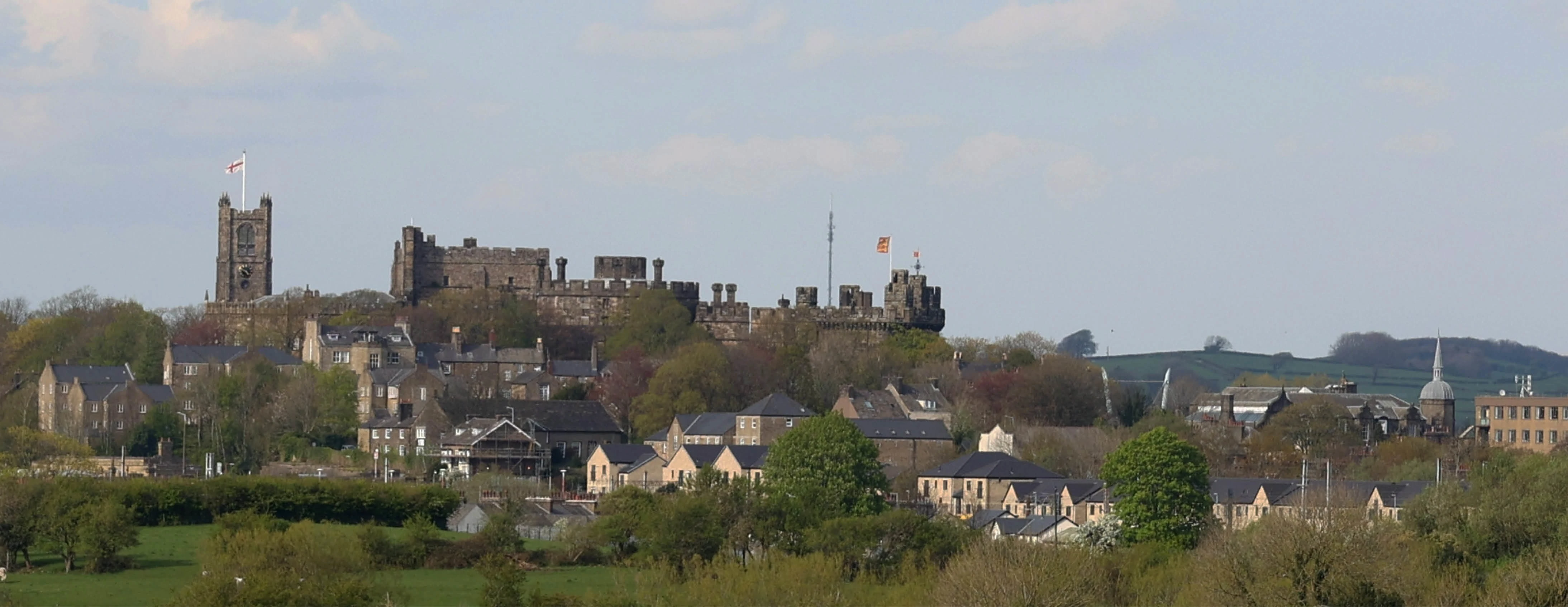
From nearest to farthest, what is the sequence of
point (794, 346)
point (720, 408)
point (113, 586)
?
1. point (113, 586)
2. point (720, 408)
3. point (794, 346)

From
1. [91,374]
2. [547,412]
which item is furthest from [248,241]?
[547,412]

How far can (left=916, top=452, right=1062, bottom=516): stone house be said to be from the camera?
8219cm

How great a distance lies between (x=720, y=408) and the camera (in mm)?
98812

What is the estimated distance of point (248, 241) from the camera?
11869 cm

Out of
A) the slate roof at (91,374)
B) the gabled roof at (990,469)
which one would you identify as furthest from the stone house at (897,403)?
the slate roof at (91,374)

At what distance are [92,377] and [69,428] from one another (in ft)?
17.6

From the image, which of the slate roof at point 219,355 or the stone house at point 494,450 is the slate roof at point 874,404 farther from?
the slate roof at point 219,355

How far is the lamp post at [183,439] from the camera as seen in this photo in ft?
301

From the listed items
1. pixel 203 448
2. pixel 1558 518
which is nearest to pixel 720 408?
pixel 203 448

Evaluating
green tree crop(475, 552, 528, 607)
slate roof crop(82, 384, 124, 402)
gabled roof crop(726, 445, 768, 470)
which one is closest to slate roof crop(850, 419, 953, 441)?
gabled roof crop(726, 445, 768, 470)

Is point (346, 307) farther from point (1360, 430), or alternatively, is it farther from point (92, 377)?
point (1360, 430)

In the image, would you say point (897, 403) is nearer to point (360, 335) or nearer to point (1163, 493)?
point (360, 335)

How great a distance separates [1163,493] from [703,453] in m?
23.2

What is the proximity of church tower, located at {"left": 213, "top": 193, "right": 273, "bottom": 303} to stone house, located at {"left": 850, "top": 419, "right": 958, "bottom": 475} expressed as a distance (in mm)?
34550
